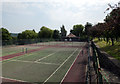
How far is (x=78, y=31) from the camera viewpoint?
3590 inches

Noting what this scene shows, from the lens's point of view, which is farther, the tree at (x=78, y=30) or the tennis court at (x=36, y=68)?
the tree at (x=78, y=30)

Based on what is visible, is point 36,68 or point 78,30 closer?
point 36,68

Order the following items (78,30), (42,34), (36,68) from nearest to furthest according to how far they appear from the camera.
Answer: (36,68) < (42,34) < (78,30)

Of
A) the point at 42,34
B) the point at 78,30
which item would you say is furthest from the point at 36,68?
the point at 78,30

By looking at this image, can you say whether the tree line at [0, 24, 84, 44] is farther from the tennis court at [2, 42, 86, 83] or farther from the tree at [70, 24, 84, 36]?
the tennis court at [2, 42, 86, 83]

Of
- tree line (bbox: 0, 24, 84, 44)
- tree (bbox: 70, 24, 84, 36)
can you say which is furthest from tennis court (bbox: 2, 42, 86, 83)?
tree (bbox: 70, 24, 84, 36)

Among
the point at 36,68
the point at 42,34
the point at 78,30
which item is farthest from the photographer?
the point at 78,30

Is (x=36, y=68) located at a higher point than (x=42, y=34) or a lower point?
lower

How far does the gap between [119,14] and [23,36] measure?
58.3 m

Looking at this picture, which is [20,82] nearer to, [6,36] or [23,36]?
[6,36]

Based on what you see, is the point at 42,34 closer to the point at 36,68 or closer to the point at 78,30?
the point at 78,30

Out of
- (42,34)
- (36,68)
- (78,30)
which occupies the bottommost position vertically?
(36,68)

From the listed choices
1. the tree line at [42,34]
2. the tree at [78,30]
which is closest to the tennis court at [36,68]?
the tree line at [42,34]

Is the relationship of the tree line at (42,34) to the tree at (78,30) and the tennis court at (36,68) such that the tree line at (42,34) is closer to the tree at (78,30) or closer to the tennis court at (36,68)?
the tree at (78,30)
